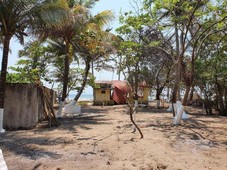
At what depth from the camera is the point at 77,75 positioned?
2780cm

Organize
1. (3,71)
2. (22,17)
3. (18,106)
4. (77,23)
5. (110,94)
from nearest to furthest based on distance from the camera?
1. (3,71)
2. (22,17)
3. (18,106)
4. (77,23)
5. (110,94)

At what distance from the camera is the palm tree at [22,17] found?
396 inches

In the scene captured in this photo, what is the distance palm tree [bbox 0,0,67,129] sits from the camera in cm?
1005

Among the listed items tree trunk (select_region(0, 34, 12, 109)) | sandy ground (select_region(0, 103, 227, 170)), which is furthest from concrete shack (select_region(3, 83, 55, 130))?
sandy ground (select_region(0, 103, 227, 170))

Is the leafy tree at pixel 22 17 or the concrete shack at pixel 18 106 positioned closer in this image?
the leafy tree at pixel 22 17

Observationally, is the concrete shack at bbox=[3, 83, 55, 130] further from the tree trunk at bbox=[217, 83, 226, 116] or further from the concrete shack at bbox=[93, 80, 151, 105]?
the concrete shack at bbox=[93, 80, 151, 105]

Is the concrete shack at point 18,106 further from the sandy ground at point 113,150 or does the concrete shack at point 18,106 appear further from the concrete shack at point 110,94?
the concrete shack at point 110,94

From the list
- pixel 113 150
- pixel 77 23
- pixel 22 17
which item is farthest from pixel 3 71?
pixel 77 23

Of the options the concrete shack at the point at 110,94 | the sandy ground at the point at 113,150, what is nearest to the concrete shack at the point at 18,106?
the sandy ground at the point at 113,150

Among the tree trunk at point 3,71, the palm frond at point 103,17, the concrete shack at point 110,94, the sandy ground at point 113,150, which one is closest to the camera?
the sandy ground at point 113,150

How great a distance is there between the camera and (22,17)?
34.6 ft

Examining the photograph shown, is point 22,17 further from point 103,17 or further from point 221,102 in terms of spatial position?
point 221,102

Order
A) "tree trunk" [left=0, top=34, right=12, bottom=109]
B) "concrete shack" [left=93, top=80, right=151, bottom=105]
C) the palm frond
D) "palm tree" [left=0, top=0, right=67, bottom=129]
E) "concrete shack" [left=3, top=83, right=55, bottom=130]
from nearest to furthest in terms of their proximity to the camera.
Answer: "palm tree" [left=0, top=0, right=67, bottom=129] → "tree trunk" [left=0, top=34, right=12, bottom=109] → "concrete shack" [left=3, top=83, right=55, bottom=130] → the palm frond → "concrete shack" [left=93, top=80, right=151, bottom=105]

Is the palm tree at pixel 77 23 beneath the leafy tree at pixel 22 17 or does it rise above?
above
